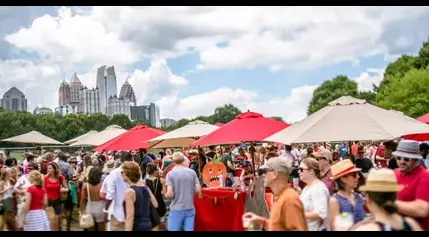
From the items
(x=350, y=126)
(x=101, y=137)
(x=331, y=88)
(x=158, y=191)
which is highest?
(x=331, y=88)

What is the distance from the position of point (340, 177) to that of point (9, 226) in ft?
16.1

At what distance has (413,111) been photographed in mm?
43219

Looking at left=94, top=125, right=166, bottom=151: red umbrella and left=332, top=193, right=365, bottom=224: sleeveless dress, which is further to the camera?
left=94, top=125, right=166, bottom=151: red umbrella

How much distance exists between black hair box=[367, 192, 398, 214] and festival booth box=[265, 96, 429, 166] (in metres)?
3.69

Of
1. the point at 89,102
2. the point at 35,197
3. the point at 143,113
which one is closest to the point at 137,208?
the point at 35,197

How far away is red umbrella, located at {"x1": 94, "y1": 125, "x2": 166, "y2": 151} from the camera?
12963 millimetres

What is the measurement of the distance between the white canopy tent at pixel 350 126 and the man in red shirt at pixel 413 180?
2.07 meters

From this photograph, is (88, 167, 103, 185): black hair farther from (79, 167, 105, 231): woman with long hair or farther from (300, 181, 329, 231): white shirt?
(300, 181, 329, 231): white shirt

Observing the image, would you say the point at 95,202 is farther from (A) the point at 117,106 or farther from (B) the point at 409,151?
(A) the point at 117,106

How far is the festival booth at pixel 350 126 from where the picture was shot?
729cm

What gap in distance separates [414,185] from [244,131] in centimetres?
531

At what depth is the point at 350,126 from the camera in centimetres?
753

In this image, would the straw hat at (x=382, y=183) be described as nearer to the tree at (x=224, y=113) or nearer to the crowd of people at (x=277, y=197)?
the crowd of people at (x=277, y=197)

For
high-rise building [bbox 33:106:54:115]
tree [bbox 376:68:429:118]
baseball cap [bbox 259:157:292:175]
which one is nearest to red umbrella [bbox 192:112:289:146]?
baseball cap [bbox 259:157:292:175]
